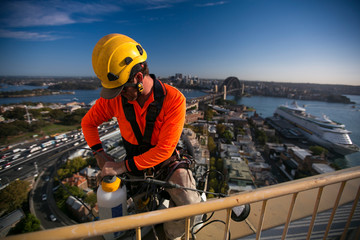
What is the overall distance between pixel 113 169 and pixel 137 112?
35cm

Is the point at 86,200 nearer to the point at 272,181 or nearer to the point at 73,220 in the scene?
the point at 73,220

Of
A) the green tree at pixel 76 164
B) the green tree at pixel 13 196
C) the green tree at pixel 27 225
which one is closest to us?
the green tree at pixel 27 225

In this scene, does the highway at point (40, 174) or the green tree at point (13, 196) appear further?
the highway at point (40, 174)

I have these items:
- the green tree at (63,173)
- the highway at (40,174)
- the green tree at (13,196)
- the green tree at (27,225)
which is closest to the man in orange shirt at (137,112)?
the highway at (40,174)

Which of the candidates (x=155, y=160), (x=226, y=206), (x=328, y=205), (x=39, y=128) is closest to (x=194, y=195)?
(x=155, y=160)

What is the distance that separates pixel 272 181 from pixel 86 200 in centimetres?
903

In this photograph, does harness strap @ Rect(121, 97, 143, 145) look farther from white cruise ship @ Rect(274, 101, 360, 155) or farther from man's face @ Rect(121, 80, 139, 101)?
white cruise ship @ Rect(274, 101, 360, 155)

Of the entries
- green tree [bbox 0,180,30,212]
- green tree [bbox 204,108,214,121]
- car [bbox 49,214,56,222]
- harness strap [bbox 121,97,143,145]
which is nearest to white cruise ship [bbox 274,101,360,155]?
green tree [bbox 204,108,214,121]

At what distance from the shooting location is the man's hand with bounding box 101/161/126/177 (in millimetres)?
910

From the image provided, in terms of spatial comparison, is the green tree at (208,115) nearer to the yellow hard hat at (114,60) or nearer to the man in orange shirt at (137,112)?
the man in orange shirt at (137,112)

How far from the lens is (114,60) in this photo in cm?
80

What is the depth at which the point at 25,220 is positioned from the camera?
5777mm

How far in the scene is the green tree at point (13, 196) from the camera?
6.24 meters

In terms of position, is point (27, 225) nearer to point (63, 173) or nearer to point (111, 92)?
point (63, 173)
